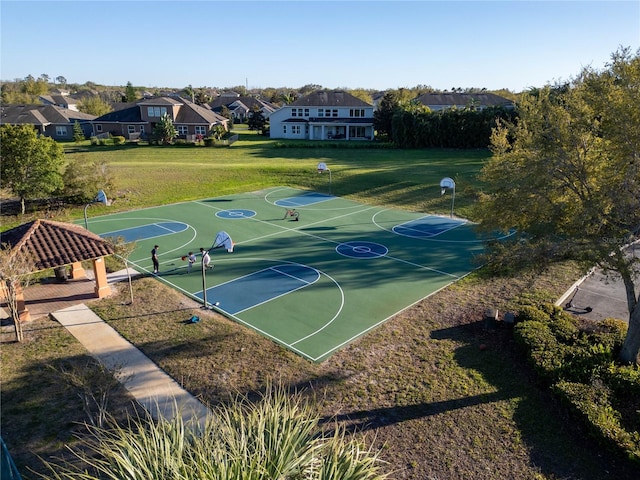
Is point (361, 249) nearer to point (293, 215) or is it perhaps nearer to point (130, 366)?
point (293, 215)

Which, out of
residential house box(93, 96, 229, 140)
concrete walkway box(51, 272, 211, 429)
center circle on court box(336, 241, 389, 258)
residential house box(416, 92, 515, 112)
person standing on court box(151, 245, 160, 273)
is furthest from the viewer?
residential house box(416, 92, 515, 112)

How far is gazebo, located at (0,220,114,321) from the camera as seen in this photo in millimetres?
15961

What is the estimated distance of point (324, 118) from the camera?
232ft

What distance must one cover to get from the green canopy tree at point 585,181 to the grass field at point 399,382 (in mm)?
3557

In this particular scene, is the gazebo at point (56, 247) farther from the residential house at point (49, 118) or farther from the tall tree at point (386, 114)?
the residential house at point (49, 118)

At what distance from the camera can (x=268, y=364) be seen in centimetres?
1344

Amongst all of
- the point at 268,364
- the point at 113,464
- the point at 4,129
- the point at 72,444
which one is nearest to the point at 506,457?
the point at 268,364

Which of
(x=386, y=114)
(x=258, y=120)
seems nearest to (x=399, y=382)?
(x=386, y=114)

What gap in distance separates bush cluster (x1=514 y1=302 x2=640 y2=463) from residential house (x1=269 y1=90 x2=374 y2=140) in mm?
57077

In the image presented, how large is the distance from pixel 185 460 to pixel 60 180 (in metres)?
28.9

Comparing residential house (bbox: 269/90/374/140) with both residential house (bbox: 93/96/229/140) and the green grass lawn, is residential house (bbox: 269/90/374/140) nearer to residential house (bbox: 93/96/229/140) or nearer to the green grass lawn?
the green grass lawn

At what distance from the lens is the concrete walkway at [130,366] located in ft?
37.7

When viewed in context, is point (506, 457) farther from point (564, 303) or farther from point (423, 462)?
point (564, 303)

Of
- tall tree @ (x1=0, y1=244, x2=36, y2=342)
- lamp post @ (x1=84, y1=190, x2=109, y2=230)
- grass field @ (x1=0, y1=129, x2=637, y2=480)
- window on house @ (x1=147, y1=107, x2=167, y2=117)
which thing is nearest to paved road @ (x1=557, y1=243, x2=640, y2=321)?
grass field @ (x1=0, y1=129, x2=637, y2=480)
